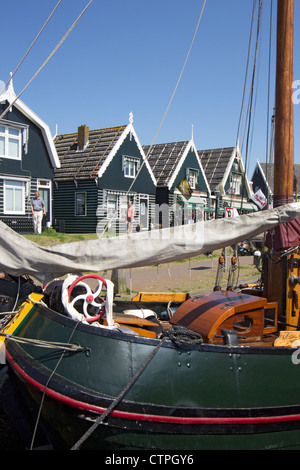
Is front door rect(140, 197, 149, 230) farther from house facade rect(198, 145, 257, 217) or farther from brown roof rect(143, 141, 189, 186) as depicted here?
house facade rect(198, 145, 257, 217)

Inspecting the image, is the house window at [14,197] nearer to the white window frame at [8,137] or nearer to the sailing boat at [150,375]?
the white window frame at [8,137]

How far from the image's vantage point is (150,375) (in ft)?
10.9

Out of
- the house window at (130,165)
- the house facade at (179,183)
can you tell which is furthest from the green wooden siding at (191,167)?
the house window at (130,165)

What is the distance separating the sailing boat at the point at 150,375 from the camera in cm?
328

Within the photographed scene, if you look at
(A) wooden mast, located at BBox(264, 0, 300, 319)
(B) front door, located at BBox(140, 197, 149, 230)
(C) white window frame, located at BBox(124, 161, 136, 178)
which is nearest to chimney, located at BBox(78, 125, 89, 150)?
(C) white window frame, located at BBox(124, 161, 136, 178)

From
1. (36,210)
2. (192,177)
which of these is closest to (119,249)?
(36,210)

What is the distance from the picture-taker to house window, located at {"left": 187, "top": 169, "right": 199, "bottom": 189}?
31.0 m

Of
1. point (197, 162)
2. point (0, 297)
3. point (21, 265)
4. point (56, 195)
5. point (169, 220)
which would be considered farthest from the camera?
point (197, 162)

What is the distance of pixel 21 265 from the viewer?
401 centimetres

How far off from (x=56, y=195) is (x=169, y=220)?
832cm

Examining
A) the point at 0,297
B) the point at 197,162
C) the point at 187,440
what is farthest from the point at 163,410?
the point at 197,162

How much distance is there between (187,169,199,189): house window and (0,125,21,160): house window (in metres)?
13.7
